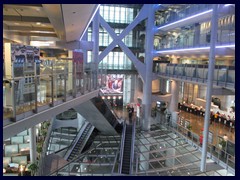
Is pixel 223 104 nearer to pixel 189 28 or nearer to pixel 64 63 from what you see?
pixel 189 28

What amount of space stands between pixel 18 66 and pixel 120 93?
1237cm

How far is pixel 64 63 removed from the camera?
14.8 feet

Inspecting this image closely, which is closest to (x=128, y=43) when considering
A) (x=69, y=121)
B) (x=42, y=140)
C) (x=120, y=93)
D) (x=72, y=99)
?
(x=120, y=93)

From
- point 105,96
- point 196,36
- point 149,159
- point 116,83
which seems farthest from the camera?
point 116,83

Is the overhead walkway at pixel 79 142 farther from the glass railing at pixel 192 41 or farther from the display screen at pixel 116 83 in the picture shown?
the display screen at pixel 116 83

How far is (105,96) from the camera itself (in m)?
9.00

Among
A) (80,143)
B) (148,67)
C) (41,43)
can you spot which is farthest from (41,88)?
(148,67)

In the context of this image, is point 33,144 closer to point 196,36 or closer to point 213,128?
point 196,36

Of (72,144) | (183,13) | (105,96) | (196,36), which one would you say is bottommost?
(72,144)

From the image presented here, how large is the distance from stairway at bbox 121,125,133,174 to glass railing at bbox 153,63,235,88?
2.91 meters

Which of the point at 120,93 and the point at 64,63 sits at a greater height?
the point at 64,63

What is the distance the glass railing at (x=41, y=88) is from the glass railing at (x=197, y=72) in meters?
3.68

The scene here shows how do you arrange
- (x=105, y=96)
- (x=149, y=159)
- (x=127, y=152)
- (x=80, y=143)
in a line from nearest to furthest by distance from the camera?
(x=149, y=159)
(x=127, y=152)
(x=105, y=96)
(x=80, y=143)

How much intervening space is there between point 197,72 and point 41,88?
614 cm
